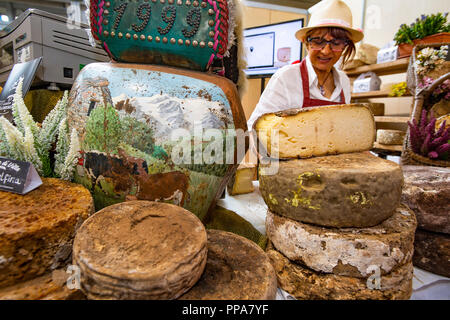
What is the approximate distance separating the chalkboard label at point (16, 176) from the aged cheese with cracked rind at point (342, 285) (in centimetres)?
83

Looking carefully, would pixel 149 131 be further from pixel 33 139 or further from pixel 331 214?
pixel 331 214

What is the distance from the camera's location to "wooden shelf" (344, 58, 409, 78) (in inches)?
107

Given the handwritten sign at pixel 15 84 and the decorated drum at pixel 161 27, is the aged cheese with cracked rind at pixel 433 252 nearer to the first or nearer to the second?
the decorated drum at pixel 161 27

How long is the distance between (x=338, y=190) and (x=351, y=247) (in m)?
0.17

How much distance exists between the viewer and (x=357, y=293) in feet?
2.29

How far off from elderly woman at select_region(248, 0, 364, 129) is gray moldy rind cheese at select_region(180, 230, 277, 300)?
892 mm

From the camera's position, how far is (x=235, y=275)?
0.61m

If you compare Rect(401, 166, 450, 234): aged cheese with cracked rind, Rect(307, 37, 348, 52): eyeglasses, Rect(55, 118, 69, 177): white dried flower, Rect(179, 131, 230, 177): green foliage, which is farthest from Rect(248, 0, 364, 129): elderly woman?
Rect(55, 118, 69, 177): white dried flower

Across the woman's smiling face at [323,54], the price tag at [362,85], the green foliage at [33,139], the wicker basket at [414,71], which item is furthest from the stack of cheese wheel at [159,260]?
the price tag at [362,85]

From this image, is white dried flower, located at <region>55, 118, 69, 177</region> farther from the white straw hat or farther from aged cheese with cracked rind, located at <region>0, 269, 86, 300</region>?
the white straw hat

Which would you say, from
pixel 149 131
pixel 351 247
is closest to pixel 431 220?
pixel 351 247

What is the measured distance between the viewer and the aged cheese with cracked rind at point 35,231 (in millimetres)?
542
